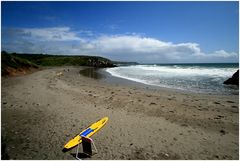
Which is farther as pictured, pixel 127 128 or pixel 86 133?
pixel 127 128

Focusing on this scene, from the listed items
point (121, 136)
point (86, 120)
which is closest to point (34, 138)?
point (86, 120)

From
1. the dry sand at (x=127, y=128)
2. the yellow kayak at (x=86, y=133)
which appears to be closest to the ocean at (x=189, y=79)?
the dry sand at (x=127, y=128)

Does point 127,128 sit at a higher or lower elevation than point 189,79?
lower

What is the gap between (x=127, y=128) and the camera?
5.94 meters

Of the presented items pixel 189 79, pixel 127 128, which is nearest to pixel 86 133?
pixel 127 128

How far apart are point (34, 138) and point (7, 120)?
2.50m

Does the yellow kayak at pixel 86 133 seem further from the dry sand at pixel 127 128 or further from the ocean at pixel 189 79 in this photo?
the ocean at pixel 189 79

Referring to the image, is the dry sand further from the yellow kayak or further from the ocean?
the ocean

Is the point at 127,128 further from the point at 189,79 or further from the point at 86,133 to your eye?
the point at 189,79

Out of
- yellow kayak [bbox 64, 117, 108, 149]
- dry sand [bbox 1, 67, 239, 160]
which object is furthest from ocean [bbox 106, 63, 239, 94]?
yellow kayak [bbox 64, 117, 108, 149]

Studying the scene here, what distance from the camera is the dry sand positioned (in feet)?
14.8

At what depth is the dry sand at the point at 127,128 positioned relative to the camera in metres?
4.52

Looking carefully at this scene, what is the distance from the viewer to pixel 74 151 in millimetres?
4488

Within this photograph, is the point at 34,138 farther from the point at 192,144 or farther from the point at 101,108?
the point at 192,144
